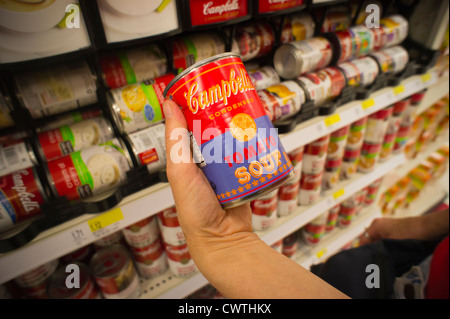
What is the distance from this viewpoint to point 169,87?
61 cm

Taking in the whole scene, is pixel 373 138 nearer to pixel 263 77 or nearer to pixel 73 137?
pixel 263 77

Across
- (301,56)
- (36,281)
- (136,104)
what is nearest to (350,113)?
(301,56)

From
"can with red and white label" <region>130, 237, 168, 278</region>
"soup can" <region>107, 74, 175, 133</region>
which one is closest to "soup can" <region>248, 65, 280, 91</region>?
"soup can" <region>107, 74, 175, 133</region>

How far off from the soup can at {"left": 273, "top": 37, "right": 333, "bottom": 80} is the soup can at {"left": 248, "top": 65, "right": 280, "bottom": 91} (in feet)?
0.15

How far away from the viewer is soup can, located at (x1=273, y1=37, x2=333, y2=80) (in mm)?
1018

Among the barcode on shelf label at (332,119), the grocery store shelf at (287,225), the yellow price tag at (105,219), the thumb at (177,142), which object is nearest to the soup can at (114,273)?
the grocery store shelf at (287,225)

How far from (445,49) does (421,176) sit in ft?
4.67

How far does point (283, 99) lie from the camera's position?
3.18 ft

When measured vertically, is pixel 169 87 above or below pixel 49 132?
above

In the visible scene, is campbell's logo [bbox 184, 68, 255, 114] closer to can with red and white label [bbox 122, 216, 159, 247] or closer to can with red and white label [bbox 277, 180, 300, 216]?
can with red and white label [bbox 122, 216, 159, 247]

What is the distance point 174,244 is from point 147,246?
0.11 meters

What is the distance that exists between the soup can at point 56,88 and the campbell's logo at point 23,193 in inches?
7.2

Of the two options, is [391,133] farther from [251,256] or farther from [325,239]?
[251,256]

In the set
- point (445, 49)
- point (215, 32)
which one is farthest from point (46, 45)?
point (445, 49)
